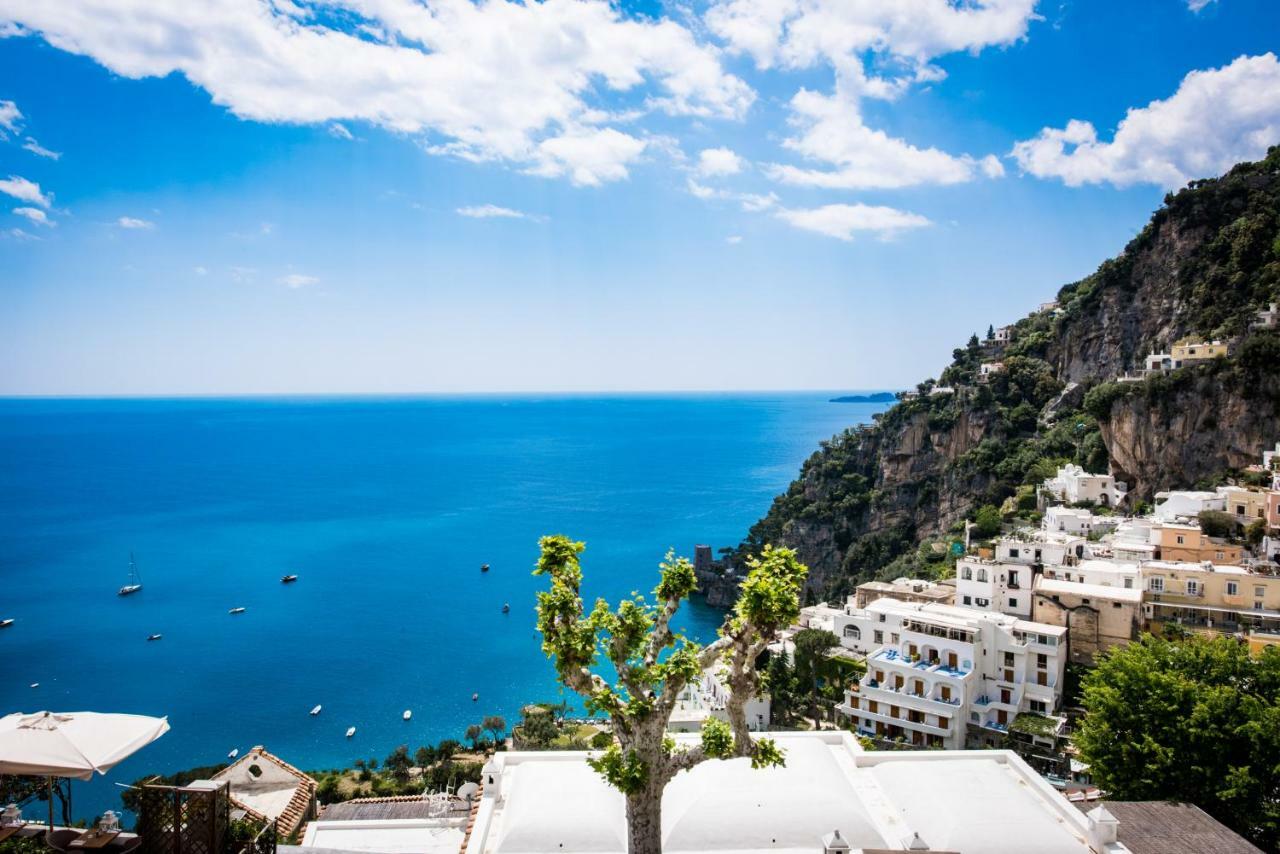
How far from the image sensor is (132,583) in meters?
74.6

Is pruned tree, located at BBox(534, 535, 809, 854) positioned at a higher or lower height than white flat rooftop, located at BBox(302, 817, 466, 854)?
higher

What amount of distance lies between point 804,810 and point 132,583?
81.0 meters

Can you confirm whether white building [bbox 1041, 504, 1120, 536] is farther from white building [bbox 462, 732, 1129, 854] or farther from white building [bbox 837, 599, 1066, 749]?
white building [bbox 462, 732, 1129, 854]

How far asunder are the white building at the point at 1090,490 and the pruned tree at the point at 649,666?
48259 millimetres

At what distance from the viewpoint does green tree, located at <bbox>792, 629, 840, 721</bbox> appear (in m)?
33.7

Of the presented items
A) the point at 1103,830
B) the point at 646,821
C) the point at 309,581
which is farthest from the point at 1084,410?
the point at 309,581

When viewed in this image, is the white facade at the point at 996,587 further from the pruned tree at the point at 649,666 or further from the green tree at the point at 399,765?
Result: the pruned tree at the point at 649,666

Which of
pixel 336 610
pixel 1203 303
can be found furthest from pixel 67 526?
pixel 1203 303

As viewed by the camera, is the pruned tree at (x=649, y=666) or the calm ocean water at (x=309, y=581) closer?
the pruned tree at (x=649, y=666)

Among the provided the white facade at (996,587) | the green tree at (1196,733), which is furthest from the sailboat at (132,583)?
the green tree at (1196,733)

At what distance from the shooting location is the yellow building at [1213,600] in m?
30.2

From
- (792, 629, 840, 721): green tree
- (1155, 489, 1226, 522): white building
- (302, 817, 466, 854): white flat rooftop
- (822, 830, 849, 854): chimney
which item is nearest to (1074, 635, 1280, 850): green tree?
(822, 830, 849, 854): chimney

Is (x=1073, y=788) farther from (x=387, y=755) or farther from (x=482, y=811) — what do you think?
(x=387, y=755)

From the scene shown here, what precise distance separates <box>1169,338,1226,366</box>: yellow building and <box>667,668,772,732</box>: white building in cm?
3789
